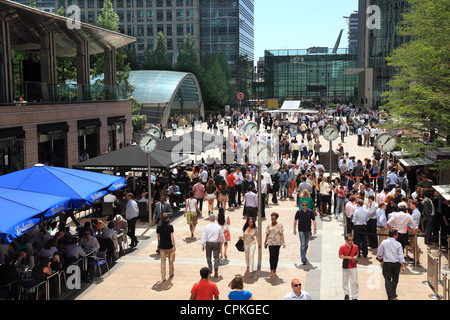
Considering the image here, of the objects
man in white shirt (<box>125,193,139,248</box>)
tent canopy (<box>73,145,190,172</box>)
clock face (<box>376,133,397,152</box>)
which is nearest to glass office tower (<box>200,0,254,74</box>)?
tent canopy (<box>73,145,190,172</box>)

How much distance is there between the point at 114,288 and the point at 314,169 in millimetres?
→ 11639

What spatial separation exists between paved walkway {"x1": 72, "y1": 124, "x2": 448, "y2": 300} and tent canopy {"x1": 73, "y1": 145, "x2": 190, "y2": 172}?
11.7ft

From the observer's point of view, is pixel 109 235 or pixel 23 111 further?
pixel 23 111

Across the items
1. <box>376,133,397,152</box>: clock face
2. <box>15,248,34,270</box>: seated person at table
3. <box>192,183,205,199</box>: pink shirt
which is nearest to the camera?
<box>15,248,34,270</box>: seated person at table

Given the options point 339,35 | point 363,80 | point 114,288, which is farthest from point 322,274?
point 339,35

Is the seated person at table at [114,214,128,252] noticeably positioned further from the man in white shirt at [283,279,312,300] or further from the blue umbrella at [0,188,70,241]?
the man in white shirt at [283,279,312,300]

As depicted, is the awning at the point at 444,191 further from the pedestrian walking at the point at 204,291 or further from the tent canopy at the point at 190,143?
the tent canopy at the point at 190,143

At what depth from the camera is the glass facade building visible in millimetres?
122312

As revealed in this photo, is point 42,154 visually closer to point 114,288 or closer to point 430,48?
point 114,288

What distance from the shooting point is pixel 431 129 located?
19.4 metres

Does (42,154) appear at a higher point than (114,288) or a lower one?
higher

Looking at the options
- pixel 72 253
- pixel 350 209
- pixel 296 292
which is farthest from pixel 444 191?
pixel 72 253

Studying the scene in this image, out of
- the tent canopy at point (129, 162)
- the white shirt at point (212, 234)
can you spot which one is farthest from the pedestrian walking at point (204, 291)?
the tent canopy at point (129, 162)

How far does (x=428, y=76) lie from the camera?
18766mm
